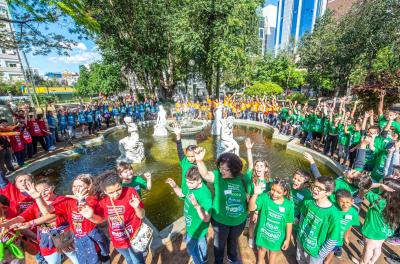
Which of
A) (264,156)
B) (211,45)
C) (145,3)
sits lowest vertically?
(264,156)

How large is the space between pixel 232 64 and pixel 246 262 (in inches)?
717

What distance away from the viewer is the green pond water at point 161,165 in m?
5.07

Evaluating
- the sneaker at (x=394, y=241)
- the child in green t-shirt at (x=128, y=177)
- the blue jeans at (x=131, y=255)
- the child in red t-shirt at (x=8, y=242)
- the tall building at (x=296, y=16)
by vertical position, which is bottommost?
the sneaker at (x=394, y=241)

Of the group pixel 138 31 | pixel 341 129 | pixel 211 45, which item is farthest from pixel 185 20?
pixel 341 129

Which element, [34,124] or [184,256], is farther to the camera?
[34,124]

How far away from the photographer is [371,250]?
294 centimetres

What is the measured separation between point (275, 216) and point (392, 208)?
166 centimetres

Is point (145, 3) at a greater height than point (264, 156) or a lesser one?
greater

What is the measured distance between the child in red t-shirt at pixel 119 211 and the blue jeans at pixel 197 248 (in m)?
0.70

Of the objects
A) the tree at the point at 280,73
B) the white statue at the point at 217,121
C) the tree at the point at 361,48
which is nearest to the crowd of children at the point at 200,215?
the white statue at the point at 217,121

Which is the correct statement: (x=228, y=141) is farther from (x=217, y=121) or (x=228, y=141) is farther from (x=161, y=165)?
(x=217, y=121)

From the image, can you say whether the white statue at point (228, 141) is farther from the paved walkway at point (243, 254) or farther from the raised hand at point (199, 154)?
the raised hand at point (199, 154)

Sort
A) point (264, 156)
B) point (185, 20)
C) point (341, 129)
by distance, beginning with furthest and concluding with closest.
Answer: point (185, 20) → point (264, 156) → point (341, 129)

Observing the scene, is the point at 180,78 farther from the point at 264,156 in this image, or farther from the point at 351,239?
the point at 351,239
